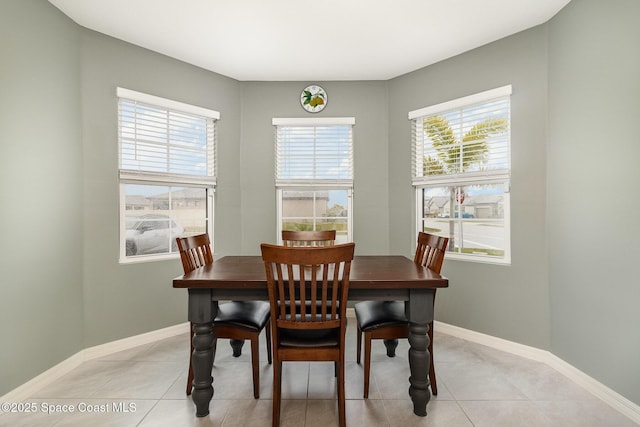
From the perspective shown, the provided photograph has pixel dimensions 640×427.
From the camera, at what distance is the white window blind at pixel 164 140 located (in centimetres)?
251

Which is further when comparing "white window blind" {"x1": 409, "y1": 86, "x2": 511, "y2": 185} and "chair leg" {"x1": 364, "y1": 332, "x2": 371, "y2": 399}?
"white window blind" {"x1": 409, "y1": 86, "x2": 511, "y2": 185}

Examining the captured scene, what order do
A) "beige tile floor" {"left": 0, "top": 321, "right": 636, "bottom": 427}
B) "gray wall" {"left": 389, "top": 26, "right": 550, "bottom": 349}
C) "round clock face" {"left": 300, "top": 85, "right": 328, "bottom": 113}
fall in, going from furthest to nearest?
"round clock face" {"left": 300, "top": 85, "right": 328, "bottom": 113}
"gray wall" {"left": 389, "top": 26, "right": 550, "bottom": 349}
"beige tile floor" {"left": 0, "top": 321, "right": 636, "bottom": 427}

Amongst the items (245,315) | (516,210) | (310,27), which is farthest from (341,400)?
(310,27)

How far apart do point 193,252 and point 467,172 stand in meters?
2.46

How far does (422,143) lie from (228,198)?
7.24 ft

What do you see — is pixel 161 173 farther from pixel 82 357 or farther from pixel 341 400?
pixel 341 400

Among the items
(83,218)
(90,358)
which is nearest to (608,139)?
(83,218)

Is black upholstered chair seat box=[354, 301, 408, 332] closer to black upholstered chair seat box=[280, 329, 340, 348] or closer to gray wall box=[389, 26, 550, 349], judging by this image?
black upholstered chair seat box=[280, 329, 340, 348]

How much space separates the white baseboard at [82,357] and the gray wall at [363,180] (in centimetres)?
5

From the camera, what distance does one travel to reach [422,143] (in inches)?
117

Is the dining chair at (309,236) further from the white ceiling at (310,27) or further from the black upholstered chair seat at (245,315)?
the white ceiling at (310,27)

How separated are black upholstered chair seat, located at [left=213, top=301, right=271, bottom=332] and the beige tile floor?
483mm

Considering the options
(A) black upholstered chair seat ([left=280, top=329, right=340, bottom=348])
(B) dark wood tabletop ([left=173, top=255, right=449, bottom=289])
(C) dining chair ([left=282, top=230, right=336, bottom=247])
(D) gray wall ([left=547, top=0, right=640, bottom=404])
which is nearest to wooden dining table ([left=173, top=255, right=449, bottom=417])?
(B) dark wood tabletop ([left=173, top=255, right=449, bottom=289])

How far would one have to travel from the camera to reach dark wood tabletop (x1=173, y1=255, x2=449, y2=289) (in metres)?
1.54
